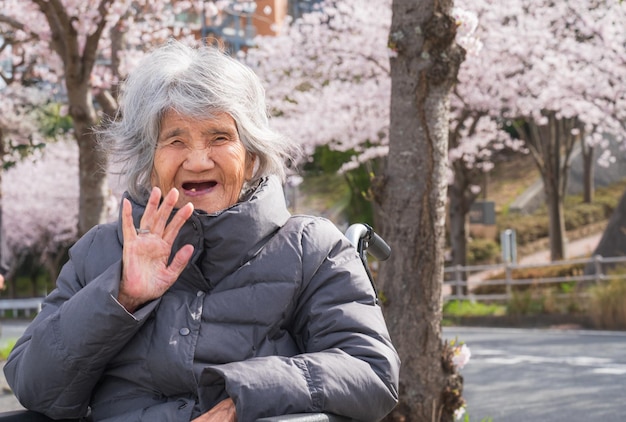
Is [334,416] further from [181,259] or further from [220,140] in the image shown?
[220,140]

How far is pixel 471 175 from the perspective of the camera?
2323cm

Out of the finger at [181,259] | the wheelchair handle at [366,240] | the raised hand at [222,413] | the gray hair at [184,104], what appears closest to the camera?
the raised hand at [222,413]

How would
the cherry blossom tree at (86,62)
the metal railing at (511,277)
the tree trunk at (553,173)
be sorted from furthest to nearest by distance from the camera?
1. the tree trunk at (553,173)
2. the metal railing at (511,277)
3. the cherry blossom tree at (86,62)

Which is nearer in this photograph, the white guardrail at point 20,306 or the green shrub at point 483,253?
the green shrub at point 483,253

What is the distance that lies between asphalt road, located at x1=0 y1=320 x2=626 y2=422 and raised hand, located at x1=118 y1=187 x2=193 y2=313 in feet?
10.5

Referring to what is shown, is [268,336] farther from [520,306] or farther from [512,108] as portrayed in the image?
[512,108]

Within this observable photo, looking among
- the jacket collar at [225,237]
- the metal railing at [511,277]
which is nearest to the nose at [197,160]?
the jacket collar at [225,237]

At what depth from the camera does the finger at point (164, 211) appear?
247 cm

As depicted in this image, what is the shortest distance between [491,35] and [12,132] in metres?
10.0

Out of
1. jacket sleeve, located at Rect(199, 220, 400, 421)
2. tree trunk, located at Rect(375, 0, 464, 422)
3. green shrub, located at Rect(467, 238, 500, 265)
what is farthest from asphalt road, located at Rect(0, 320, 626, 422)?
green shrub, located at Rect(467, 238, 500, 265)

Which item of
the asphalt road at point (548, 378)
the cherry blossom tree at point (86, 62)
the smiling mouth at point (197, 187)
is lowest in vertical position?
the asphalt road at point (548, 378)

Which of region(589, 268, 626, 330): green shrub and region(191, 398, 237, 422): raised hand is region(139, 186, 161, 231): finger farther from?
region(589, 268, 626, 330): green shrub

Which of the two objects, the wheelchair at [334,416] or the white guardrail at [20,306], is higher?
the wheelchair at [334,416]

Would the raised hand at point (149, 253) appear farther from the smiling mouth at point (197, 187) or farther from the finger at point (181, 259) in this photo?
the smiling mouth at point (197, 187)
